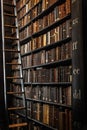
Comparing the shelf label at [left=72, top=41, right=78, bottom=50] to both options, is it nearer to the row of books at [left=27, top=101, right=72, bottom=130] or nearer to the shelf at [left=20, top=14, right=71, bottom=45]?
the shelf at [left=20, top=14, right=71, bottom=45]

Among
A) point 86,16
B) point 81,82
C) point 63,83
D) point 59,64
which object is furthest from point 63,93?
point 86,16

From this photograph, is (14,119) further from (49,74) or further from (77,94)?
(77,94)

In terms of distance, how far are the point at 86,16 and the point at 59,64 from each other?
1033mm

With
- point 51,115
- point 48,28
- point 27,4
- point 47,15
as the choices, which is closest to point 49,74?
point 51,115

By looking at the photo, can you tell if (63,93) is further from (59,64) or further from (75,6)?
(75,6)

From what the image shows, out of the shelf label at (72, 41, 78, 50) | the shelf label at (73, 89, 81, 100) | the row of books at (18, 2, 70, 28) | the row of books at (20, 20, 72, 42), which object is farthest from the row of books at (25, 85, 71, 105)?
the row of books at (18, 2, 70, 28)

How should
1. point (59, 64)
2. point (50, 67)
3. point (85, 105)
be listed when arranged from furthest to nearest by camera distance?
1. point (50, 67)
2. point (59, 64)
3. point (85, 105)

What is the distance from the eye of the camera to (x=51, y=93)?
3.40 meters

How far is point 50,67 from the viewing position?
3645mm

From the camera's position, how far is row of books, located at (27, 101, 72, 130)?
117 inches

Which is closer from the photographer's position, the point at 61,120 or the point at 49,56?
the point at 61,120

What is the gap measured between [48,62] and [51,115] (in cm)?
76

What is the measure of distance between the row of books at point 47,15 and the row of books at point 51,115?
1236 millimetres

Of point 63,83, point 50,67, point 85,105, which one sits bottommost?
point 85,105
